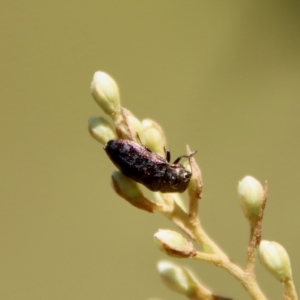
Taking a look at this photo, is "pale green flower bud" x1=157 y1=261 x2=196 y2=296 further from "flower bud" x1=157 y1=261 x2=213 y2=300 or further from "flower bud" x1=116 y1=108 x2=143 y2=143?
"flower bud" x1=116 y1=108 x2=143 y2=143

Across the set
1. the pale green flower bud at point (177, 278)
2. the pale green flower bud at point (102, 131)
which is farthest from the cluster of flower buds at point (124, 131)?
the pale green flower bud at point (177, 278)

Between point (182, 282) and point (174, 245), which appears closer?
point (174, 245)

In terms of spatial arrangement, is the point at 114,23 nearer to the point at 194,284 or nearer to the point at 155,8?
the point at 155,8

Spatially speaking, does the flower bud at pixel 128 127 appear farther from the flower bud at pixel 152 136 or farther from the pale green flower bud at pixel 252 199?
the pale green flower bud at pixel 252 199

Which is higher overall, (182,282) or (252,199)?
(252,199)

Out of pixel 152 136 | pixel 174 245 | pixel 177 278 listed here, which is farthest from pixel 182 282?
pixel 152 136

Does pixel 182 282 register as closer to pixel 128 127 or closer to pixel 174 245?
pixel 174 245

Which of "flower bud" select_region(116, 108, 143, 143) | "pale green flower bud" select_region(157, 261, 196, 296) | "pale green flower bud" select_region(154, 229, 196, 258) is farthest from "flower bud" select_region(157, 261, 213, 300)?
"flower bud" select_region(116, 108, 143, 143)
